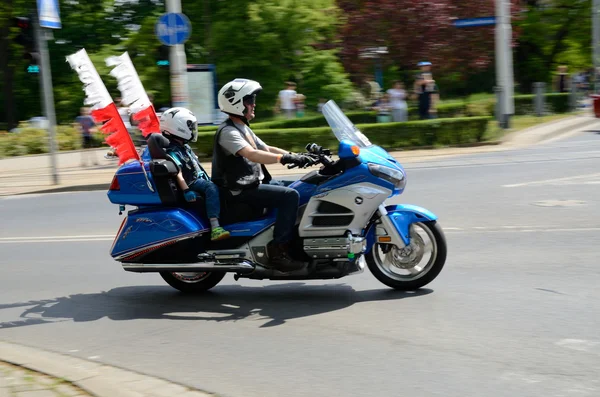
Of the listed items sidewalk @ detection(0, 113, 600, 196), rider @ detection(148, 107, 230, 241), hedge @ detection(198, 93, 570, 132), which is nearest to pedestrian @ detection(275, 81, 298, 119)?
hedge @ detection(198, 93, 570, 132)

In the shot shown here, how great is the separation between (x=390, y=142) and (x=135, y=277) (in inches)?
541

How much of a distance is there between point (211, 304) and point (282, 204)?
1.05m

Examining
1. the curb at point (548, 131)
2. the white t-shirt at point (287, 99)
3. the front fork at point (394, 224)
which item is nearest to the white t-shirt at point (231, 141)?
the front fork at point (394, 224)

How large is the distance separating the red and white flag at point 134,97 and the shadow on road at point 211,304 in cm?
145

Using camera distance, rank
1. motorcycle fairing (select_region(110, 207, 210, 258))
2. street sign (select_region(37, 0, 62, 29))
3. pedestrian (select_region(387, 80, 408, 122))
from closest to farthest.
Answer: motorcycle fairing (select_region(110, 207, 210, 258)) < street sign (select_region(37, 0, 62, 29)) < pedestrian (select_region(387, 80, 408, 122))

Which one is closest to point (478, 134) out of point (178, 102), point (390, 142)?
point (390, 142)

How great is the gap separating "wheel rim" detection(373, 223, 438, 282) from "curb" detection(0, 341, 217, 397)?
250 cm

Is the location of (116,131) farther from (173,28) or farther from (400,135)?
(400,135)

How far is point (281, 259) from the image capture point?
6930 mm

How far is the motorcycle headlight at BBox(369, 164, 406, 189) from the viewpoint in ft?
22.0

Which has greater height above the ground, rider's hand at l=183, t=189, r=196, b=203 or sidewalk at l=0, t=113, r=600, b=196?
rider's hand at l=183, t=189, r=196, b=203

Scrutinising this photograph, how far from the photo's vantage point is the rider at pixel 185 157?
693 cm

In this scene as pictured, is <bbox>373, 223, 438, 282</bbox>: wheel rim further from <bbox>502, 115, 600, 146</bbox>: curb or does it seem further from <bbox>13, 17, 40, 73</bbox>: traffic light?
<bbox>502, 115, 600, 146</bbox>: curb

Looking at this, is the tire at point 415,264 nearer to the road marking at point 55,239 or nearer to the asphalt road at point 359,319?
the asphalt road at point 359,319
